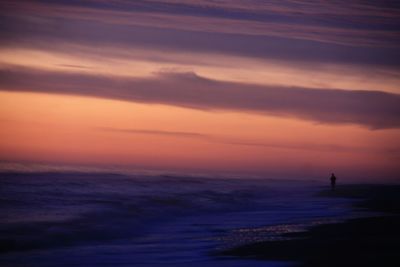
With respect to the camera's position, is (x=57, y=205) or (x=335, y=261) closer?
(x=335, y=261)

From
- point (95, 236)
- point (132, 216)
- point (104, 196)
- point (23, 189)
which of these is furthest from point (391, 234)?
point (23, 189)

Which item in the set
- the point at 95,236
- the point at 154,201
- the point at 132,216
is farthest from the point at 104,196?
the point at 95,236

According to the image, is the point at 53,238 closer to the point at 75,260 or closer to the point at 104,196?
the point at 75,260

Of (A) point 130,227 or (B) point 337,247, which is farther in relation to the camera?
(A) point 130,227

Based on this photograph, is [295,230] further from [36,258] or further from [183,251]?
[36,258]

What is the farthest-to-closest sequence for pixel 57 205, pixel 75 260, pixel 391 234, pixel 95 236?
pixel 57 205, pixel 95 236, pixel 391 234, pixel 75 260

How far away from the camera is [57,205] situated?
2975 centimetres

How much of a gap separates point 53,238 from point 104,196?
55.4 ft

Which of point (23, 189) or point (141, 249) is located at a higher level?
point (23, 189)

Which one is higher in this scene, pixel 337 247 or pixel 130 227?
pixel 130 227

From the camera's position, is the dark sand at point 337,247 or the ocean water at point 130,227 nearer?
the dark sand at point 337,247

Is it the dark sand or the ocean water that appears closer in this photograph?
the dark sand

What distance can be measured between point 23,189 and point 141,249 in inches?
923

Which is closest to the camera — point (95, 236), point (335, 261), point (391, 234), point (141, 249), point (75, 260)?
point (335, 261)
